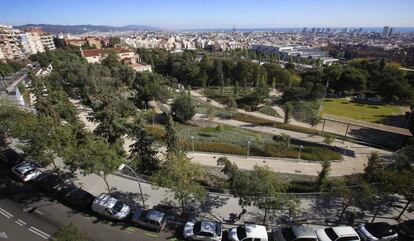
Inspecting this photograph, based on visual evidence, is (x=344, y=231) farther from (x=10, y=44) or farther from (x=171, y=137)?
(x=10, y=44)

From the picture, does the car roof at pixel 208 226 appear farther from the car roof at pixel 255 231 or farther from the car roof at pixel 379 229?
the car roof at pixel 379 229

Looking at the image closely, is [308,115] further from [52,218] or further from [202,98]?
[52,218]

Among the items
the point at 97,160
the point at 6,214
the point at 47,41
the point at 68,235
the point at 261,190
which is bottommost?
the point at 47,41

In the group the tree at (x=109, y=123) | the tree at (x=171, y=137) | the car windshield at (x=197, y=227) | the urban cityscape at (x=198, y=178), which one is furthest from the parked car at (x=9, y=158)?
the car windshield at (x=197, y=227)

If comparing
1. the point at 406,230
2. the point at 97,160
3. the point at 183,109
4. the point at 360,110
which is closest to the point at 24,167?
the point at 97,160

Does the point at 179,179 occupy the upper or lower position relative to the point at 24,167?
upper

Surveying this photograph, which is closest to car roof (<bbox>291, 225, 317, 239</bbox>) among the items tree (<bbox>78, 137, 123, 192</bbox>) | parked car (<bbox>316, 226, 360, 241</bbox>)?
parked car (<bbox>316, 226, 360, 241</bbox>)
